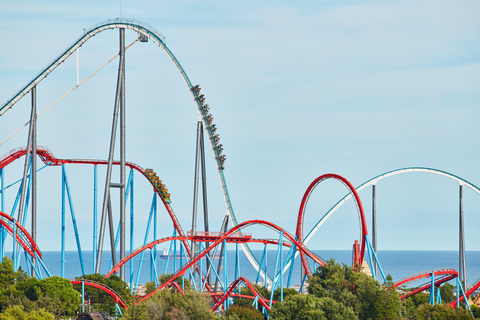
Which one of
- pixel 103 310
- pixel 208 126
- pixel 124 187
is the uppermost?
pixel 208 126

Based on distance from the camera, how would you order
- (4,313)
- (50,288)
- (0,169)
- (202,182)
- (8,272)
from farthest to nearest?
(202,182)
(0,169)
(8,272)
(50,288)
(4,313)

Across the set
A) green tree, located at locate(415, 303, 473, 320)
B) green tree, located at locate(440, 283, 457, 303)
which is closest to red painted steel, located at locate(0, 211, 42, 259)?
green tree, located at locate(415, 303, 473, 320)

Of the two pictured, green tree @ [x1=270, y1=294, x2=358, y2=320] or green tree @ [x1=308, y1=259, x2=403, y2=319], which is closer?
green tree @ [x1=270, y1=294, x2=358, y2=320]

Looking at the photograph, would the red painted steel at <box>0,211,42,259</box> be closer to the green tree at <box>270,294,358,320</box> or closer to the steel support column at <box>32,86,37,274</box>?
the steel support column at <box>32,86,37,274</box>

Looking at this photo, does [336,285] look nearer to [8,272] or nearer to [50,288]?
[50,288]

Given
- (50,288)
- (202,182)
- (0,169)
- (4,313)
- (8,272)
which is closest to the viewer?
(4,313)

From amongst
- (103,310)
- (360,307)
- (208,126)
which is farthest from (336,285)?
(208,126)

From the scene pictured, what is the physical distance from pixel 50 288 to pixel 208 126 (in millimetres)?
17974

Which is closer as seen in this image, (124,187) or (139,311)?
(139,311)

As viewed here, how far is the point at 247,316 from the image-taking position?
32.3m

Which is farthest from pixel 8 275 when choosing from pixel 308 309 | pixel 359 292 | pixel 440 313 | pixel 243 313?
pixel 440 313

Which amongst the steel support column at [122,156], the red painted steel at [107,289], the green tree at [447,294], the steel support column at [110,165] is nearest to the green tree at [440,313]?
the red painted steel at [107,289]

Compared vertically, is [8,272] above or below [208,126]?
below

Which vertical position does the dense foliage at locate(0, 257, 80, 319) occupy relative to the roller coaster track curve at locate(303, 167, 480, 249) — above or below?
below
